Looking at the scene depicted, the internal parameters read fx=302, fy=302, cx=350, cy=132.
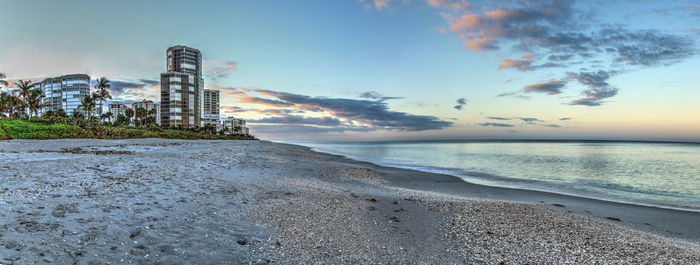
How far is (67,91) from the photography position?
158 meters

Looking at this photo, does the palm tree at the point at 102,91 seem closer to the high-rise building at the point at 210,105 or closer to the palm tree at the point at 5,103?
the palm tree at the point at 5,103

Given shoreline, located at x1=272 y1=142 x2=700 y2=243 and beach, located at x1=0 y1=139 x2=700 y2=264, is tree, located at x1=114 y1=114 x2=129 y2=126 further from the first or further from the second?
shoreline, located at x1=272 y1=142 x2=700 y2=243

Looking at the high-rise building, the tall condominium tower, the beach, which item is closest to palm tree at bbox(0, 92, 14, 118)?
the tall condominium tower

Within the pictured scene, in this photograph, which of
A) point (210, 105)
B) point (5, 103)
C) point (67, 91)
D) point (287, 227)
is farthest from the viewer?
point (210, 105)

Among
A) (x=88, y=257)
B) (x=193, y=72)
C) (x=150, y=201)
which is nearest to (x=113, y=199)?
(x=150, y=201)

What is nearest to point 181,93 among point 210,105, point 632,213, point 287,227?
point 210,105

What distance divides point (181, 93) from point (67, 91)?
232ft

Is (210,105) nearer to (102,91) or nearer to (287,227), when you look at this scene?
(102,91)

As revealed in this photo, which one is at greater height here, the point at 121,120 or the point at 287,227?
the point at 121,120

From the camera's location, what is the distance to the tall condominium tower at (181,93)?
140 metres

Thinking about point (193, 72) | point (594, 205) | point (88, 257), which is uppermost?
point (193, 72)

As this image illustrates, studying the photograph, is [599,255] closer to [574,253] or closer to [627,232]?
[574,253]

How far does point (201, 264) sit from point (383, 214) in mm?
5674

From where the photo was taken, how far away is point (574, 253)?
6672 mm
